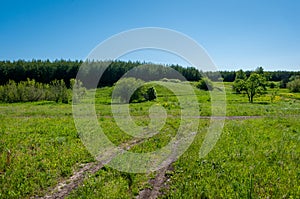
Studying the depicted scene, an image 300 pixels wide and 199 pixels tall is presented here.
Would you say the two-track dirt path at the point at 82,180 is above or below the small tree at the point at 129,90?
below

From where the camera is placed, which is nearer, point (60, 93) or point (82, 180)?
point (82, 180)

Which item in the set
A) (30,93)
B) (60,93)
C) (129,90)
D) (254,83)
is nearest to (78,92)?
(60,93)

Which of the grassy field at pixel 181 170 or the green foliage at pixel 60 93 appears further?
the green foliage at pixel 60 93

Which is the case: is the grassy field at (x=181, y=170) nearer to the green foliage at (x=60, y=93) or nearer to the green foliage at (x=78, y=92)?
the green foliage at (x=78, y=92)

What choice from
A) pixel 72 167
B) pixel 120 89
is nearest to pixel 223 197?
pixel 72 167

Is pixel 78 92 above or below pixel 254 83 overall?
below

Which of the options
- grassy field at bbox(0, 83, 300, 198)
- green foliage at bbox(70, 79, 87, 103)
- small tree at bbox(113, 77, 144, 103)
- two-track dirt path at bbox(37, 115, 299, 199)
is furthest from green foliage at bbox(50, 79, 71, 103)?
two-track dirt path at bbox(37, 115, 299, 199)

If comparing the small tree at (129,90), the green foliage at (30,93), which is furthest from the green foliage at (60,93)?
the small tree at (129,90)

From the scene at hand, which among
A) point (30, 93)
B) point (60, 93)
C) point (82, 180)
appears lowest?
point (82, 180)

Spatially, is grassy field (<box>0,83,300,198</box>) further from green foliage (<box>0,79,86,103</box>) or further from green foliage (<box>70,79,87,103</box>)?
green foliage (<box>0,79,86,103</box>)

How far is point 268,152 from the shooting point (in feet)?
34.3

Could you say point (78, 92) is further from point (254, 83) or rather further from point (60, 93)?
point (254, 83)

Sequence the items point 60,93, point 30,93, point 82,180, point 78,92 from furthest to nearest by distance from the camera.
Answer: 1. point 30,93
2. point 60,93
3. point 78,92
4. point 82,180

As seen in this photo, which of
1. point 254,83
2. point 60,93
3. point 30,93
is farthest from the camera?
point 30,93
